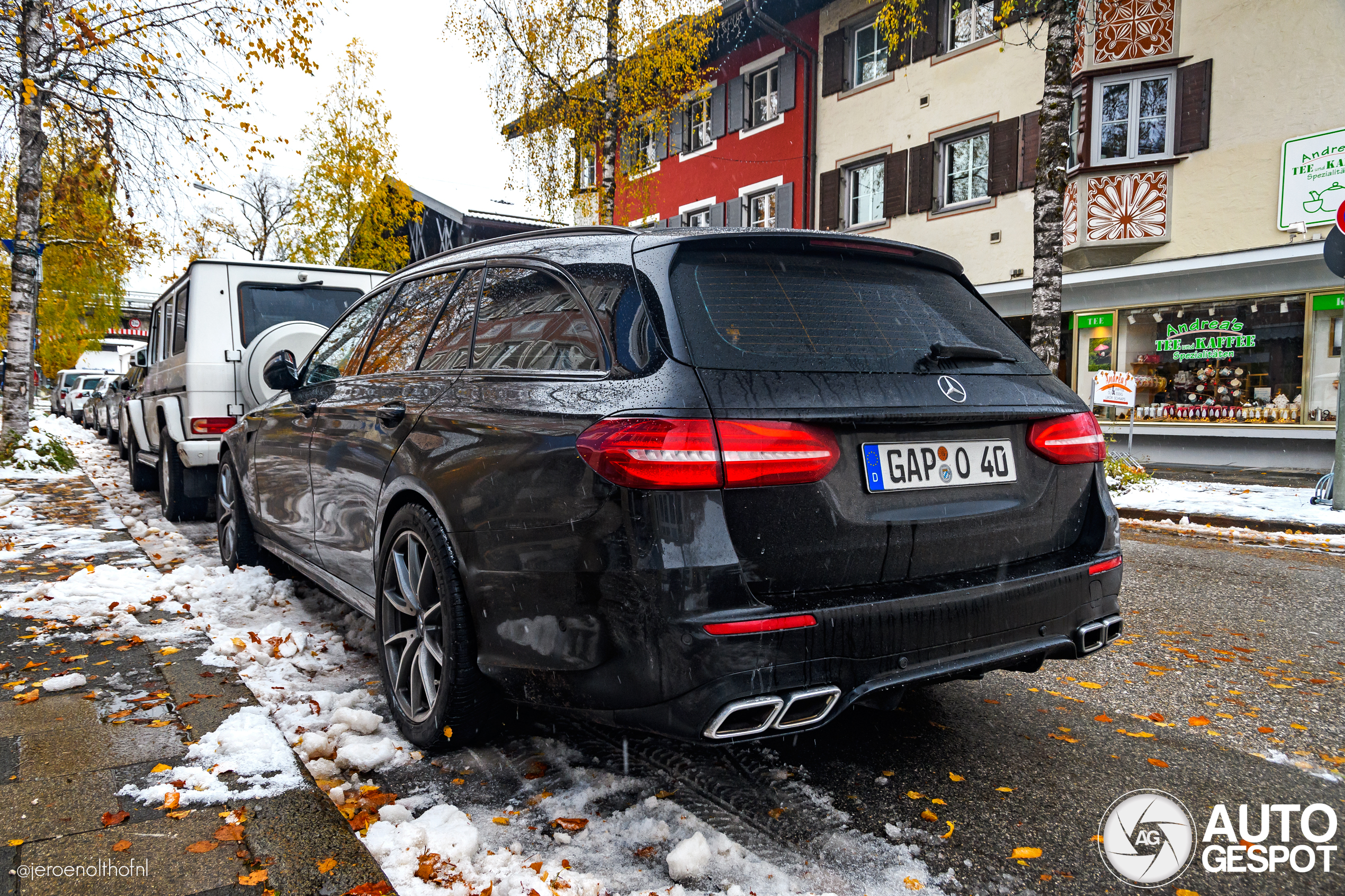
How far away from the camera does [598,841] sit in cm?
229

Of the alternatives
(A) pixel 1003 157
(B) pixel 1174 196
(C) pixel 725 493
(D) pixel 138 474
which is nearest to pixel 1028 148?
(A) pixel 1003 157

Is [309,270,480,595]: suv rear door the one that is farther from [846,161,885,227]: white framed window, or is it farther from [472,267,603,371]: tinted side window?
[846,161,885,227]: white framed window

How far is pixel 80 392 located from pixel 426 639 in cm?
3236

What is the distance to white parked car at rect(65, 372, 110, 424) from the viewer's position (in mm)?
28297

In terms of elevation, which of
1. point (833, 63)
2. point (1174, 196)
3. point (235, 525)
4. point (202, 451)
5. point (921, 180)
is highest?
point (833, 63)

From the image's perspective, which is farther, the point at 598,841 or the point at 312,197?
the point at 312,197

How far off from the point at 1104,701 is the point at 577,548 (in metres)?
2.34

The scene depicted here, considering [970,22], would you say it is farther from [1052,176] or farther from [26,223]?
[26,223]

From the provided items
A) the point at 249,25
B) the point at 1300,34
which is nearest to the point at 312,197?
the point at 249,25

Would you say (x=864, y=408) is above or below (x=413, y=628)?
above

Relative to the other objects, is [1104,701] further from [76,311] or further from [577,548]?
[76,311]

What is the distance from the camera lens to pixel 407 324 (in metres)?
3.62

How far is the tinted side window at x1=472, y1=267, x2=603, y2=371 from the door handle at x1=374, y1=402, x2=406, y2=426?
38 centimetres

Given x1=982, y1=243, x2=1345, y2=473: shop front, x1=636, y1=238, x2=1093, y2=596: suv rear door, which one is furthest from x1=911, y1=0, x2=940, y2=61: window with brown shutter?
x1=636, y1=238, x2=1093, y2=596: suv rear door
